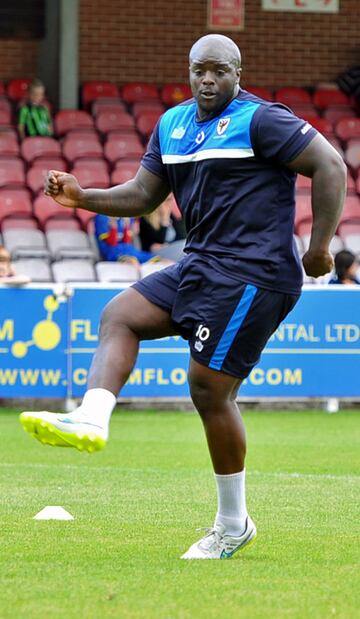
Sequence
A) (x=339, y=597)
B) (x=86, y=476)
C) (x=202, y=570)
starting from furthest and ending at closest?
(x=86, y=476) → (x=202, y=570) → (x=339, y=597)

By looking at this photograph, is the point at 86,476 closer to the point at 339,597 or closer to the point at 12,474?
the point at 12,474

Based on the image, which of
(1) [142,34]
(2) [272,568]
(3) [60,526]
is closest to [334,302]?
(3) [60,526]

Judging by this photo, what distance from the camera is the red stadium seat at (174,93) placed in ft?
73.1

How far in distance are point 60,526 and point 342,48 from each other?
1906cm

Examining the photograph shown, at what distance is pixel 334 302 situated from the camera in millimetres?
14766

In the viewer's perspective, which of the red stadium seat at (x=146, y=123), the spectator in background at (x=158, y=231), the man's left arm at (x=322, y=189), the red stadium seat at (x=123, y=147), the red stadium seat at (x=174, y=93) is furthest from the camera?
the red stadium seat at (x=174, y=93)

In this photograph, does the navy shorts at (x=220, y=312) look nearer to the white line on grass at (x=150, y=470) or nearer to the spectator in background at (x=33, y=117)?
the white line on grass at (x=150, y=470)

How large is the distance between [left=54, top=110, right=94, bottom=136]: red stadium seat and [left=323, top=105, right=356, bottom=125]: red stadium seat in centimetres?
378

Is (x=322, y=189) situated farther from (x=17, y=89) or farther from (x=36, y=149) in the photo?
(x=17, y=89)

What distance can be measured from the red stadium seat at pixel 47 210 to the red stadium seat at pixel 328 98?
19.5 ft

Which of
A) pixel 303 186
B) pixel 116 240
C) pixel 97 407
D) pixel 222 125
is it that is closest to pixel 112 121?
pixel 303 186

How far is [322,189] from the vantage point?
5.66m

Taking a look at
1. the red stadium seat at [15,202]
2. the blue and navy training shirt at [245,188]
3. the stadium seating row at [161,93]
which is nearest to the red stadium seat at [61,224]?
the red stadium seat at [15,202]

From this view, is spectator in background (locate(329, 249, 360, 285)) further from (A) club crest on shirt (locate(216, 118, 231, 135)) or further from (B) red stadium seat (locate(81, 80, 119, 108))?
Answer: (A) club crest on shirt (locate(216, 118, 231, 135))
